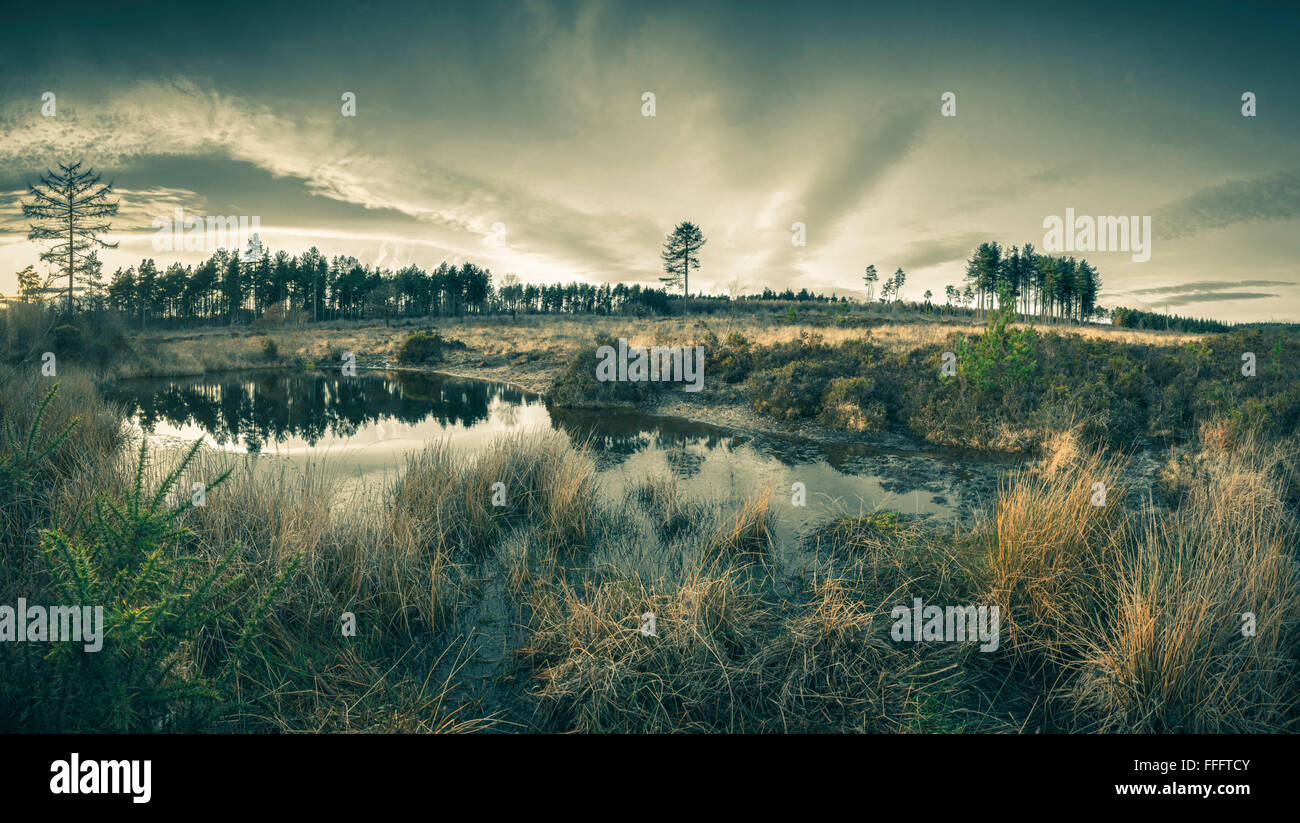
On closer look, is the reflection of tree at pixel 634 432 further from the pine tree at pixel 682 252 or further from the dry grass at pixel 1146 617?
the pine tree at pixel 682 252

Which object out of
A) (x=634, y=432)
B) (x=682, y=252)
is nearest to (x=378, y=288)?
(x=682, y=252)

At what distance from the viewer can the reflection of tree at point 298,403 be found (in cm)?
1320

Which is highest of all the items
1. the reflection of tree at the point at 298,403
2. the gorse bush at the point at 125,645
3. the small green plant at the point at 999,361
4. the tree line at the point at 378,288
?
the tree line at the point at 378,288

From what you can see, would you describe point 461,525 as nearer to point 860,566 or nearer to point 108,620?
point 108,620

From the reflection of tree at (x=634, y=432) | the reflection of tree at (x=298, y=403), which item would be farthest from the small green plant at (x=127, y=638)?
the reflection of tree at (x=298, y=403)

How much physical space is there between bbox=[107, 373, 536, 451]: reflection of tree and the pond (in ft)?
0.18

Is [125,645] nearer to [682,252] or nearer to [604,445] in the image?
[604,445]

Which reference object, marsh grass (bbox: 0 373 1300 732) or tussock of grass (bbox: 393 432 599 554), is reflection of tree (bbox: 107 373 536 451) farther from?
marsh grass (bbox: 0 373 1300 732)

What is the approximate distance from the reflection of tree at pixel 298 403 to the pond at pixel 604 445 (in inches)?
2.2

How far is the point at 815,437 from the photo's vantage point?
12992 mm

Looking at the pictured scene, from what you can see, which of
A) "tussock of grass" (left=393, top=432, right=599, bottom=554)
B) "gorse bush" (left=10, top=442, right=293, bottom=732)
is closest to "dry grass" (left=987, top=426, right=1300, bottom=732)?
"tussock of grass" (left=393, top=432, right=599, bottom=554)

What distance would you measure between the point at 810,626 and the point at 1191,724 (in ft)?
7.08

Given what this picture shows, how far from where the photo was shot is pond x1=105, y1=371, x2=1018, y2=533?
8414mm
